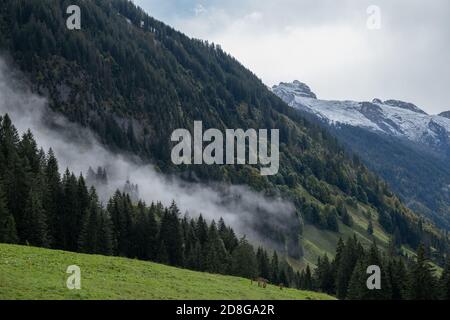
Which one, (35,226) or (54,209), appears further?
(54,209)

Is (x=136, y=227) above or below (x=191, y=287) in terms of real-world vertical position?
above

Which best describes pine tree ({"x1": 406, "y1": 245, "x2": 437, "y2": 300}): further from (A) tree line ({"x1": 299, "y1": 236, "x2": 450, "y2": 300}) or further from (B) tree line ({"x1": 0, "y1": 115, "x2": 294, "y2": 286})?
(B) tree line ({"x1": 0, "y1": 115, "x2": 294, "y2": 286})

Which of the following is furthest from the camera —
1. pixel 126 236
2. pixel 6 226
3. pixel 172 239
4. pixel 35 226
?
pixel 172 239

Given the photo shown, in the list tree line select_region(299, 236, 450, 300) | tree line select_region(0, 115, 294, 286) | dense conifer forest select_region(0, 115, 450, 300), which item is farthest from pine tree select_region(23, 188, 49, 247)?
tree line select_region(299, 236, 450, 300)

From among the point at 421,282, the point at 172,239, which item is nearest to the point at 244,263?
the point at 172,239

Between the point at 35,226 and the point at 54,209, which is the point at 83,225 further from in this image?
the point at 35,226

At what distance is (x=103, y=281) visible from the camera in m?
50.0

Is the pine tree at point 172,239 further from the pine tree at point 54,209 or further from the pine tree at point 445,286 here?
the pine tree at point 445,286

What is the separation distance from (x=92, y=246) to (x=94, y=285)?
51752 mm

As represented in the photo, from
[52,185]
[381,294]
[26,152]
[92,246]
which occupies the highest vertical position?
[26,152]

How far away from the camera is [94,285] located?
47.3 meters
